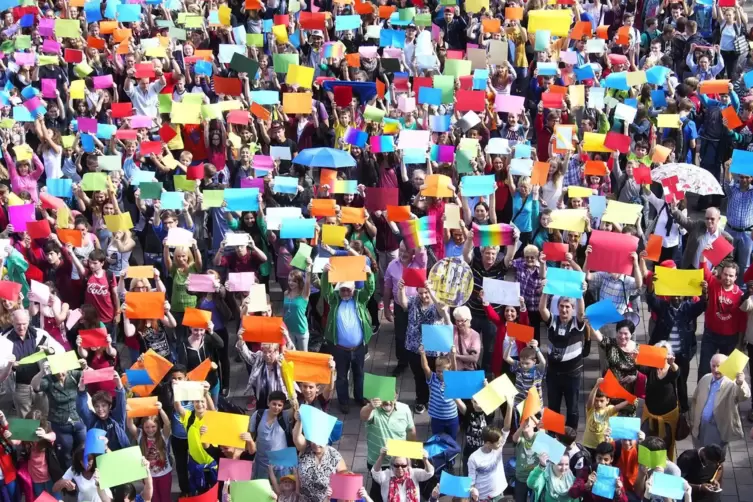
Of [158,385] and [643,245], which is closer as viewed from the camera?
[158,385]

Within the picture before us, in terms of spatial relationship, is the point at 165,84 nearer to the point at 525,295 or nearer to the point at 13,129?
the point at 13,129

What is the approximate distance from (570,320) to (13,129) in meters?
7.61

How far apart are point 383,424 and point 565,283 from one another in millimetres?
2257

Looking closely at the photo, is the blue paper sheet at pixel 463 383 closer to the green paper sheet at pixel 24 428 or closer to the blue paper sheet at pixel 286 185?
the green paper sheet at pixel 24 428

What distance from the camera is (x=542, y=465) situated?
32.4ft

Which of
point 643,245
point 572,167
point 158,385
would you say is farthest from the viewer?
point 572,167

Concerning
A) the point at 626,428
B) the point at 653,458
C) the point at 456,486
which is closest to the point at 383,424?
the point at 456,486

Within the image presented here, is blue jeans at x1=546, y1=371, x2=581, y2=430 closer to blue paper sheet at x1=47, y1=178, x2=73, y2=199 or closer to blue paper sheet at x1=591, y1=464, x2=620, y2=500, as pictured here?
blue paper sheet at x1=591, y1=464, x2=620, y2=500

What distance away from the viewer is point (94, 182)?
1395 centimetres

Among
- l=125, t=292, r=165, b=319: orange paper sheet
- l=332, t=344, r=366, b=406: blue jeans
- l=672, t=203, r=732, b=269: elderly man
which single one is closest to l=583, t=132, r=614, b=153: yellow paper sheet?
l=672, t=203, r=732, b=269: elderly man

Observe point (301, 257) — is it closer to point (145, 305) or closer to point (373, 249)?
point (373, 249)

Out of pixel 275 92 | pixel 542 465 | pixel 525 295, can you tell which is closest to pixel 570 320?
pixel 525 295

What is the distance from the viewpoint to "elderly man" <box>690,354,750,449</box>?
414 inches

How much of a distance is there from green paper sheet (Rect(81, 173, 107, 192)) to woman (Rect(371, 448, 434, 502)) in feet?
18.1
